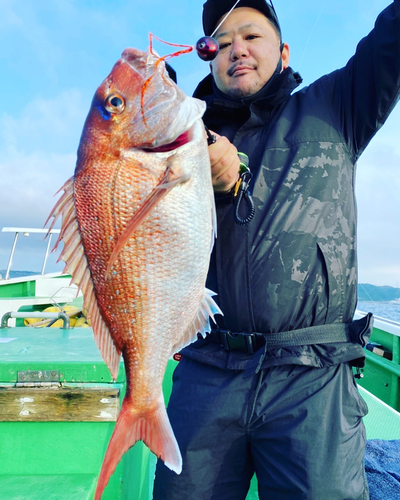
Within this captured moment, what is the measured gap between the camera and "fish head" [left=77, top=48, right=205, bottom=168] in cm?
127

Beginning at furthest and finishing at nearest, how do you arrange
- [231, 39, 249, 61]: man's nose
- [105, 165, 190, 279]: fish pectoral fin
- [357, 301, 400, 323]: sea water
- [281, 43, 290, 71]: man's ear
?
1. [357, 301, 400, 323]: sea water
2. [281, 43, 290, 71]: man's ear
3. [231, 39, 249, 61]: man's nose
4. [105, 165, 190, 279]: fish pectoral fin

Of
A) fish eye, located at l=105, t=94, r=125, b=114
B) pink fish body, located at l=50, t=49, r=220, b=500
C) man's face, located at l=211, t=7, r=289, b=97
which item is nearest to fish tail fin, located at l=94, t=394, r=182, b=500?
pink fish body, located at l=50, t=49, r=220, b=500

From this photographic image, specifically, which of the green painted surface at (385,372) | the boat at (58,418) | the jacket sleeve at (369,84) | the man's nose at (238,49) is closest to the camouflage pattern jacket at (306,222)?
the jacket sleeve at (369,84)

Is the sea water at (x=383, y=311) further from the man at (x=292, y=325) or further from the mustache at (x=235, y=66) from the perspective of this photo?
the mustache at (x=235, y=66)

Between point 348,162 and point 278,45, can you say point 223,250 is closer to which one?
A: point 348,162

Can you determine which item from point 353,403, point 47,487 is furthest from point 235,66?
point 47,487

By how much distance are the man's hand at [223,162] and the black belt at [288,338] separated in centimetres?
73

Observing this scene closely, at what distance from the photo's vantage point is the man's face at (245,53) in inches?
82.8

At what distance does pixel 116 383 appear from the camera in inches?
79.4

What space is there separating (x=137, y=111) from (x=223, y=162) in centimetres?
35

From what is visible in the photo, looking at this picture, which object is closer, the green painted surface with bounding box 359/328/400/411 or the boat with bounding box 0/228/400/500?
the boat with bounding box 0/228/400/500

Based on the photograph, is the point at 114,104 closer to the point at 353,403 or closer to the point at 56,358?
the point at 56,358

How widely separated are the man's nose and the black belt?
59.9 inches

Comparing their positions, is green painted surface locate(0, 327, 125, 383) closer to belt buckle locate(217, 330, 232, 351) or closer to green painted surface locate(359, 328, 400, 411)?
belt buckle locate(217, 330, 232, 351)
